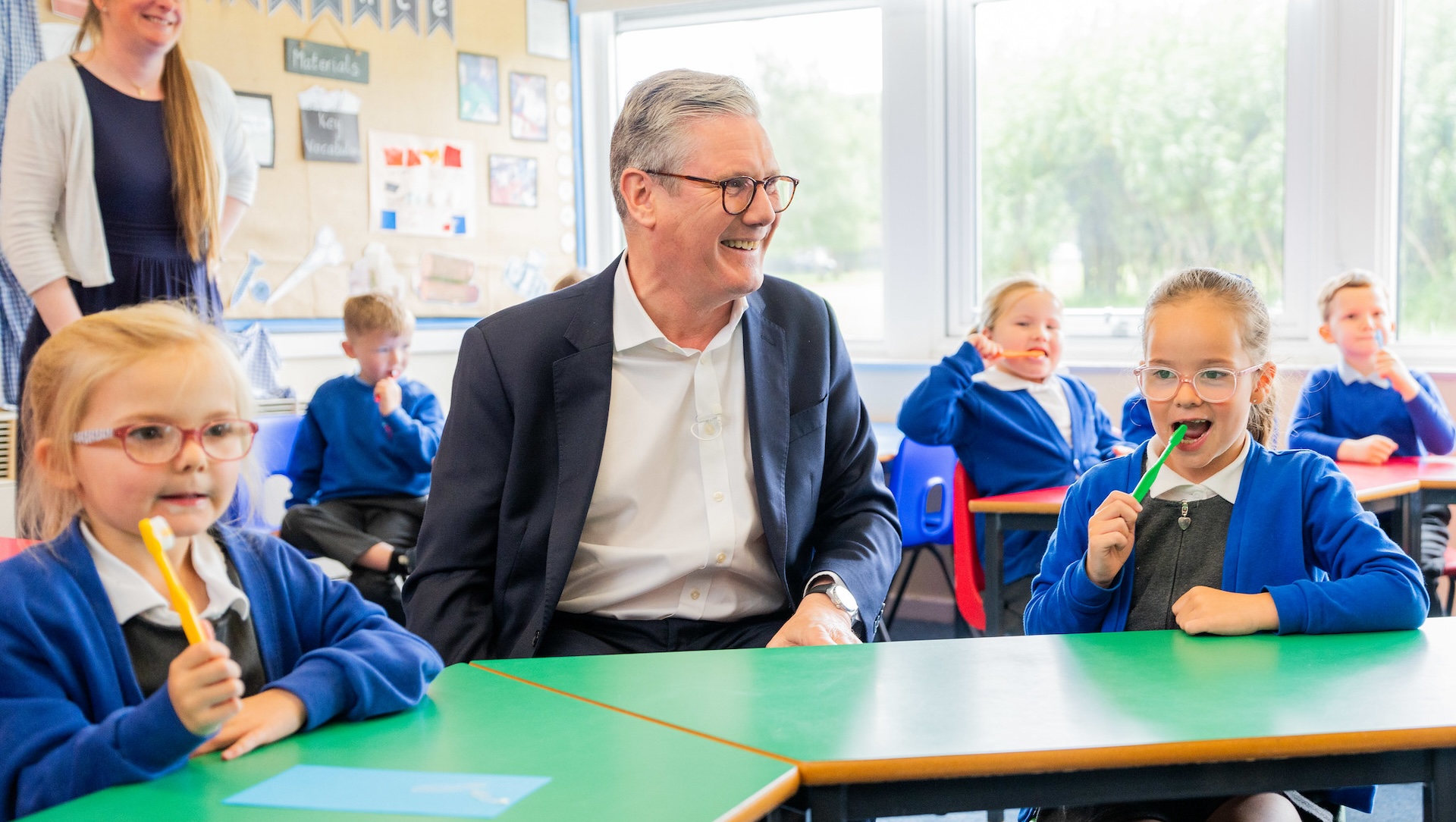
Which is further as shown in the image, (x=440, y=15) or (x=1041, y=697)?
(x=440, y=15)

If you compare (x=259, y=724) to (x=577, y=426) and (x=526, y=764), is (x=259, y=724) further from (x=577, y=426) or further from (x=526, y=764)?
(x=577, y=426)

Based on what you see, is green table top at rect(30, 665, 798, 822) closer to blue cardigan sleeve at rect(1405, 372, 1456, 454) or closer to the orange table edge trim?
the orange table edge trim

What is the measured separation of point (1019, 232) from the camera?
4520 mm

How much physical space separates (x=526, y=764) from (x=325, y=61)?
3.44 metres

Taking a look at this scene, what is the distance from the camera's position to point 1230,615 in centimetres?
139

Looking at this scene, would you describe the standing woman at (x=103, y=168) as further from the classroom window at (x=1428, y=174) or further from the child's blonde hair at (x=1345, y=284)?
the classroom window at (x=1428, y=174)

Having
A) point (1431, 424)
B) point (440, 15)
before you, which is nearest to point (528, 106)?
point (440, 15)

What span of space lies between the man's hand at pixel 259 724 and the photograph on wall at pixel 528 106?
373 centimetres

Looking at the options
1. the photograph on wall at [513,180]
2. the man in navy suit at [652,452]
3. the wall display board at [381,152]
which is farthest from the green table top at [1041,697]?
the photograph on wall at [513,180]

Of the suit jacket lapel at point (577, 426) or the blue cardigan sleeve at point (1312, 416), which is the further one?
the blue cardigan sleeve at point (1312, 416)

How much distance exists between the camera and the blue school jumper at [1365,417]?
3371mm

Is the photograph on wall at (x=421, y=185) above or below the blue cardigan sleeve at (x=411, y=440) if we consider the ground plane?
above

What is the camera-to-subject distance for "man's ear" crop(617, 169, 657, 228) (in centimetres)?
173

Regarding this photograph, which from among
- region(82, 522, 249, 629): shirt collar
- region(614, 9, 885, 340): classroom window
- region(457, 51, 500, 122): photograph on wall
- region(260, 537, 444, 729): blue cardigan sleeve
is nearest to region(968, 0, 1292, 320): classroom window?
region(614, 9, 885, 340): classroom window
